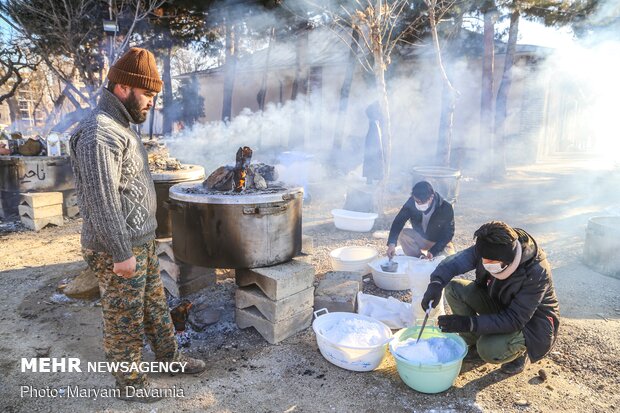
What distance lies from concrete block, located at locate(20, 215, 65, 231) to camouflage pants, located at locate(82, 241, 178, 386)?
5336mm

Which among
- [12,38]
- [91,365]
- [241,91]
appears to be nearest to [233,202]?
[91,365]

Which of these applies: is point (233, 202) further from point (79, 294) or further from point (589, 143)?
point (589, 143)

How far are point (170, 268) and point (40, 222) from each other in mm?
4026

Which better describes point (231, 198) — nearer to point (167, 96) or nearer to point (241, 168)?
point (241, 168)

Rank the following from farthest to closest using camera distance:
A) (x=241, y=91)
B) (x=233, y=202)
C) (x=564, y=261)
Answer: (x=241, y=91) < (x=564, y=261) < (x=233, y=202)

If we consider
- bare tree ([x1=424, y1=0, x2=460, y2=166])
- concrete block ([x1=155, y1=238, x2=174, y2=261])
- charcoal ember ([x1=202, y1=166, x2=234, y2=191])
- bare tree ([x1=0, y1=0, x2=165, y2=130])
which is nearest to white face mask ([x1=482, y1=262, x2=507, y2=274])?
charcoal ember ([x1=202, y1=166, x2=234, y2=191])

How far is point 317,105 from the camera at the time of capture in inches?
685

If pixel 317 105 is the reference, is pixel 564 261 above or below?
below

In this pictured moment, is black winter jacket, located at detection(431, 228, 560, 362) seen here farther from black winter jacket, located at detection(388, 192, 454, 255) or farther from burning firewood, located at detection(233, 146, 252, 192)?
burning firewood, located at detection(233, 146, 252, 192)

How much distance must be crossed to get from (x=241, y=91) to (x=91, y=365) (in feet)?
60.2

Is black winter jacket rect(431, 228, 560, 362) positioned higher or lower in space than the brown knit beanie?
lower

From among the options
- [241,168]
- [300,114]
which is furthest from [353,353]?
[300,114]

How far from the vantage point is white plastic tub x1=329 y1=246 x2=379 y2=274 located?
4957mm

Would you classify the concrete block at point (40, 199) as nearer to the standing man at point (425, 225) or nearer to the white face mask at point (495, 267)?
the standing man at point (425, 225)
